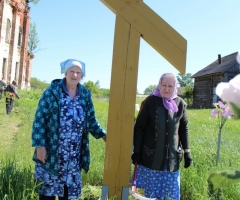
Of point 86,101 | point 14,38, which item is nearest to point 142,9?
point 86,101

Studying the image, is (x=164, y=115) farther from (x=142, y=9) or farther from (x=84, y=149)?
(x=142, y=9)

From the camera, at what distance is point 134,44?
7.70ft

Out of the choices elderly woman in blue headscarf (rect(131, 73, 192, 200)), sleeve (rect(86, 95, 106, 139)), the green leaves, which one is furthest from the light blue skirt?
the green leaves

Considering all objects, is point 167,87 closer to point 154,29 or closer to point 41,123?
point 154,29

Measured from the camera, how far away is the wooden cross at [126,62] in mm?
2314

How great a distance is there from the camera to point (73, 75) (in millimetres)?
2363

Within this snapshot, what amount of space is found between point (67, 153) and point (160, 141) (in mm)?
757

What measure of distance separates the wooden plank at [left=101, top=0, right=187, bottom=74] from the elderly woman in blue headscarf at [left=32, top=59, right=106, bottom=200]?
0.51m

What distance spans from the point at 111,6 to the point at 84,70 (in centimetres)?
52

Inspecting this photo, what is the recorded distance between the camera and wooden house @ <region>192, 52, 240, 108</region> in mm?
26422

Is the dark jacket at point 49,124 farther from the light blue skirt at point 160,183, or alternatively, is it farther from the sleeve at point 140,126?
the light blue skirt at point 160,183

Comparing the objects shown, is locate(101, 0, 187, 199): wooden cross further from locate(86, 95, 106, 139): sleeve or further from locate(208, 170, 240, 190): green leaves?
locate(208, 170, 240, 190): green leaves

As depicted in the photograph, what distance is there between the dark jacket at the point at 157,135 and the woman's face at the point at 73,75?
609mm

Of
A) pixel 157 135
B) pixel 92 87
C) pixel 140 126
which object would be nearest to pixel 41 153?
pixel 140 126
